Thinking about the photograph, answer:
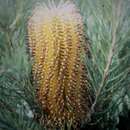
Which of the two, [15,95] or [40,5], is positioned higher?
[40,5]

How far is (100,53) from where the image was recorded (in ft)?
2.17

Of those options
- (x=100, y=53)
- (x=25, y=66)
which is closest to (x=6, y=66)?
(x=25, y=66)

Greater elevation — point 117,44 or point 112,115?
point 117,44

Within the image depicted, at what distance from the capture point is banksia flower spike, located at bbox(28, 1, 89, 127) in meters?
0.64

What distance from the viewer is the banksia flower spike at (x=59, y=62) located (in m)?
0.64

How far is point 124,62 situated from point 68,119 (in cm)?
11

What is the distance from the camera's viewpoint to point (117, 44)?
24.8 inches

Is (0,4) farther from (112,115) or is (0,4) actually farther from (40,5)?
(112,115)

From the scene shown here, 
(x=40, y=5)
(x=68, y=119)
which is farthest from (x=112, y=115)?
(x=40, y=5)

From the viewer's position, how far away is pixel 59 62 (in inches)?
25.3

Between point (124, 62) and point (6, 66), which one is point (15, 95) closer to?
point (6, 66)

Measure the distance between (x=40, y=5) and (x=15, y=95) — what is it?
0.13m

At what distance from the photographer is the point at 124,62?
0.68 m

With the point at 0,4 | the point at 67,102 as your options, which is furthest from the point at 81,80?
the point at 0,4
